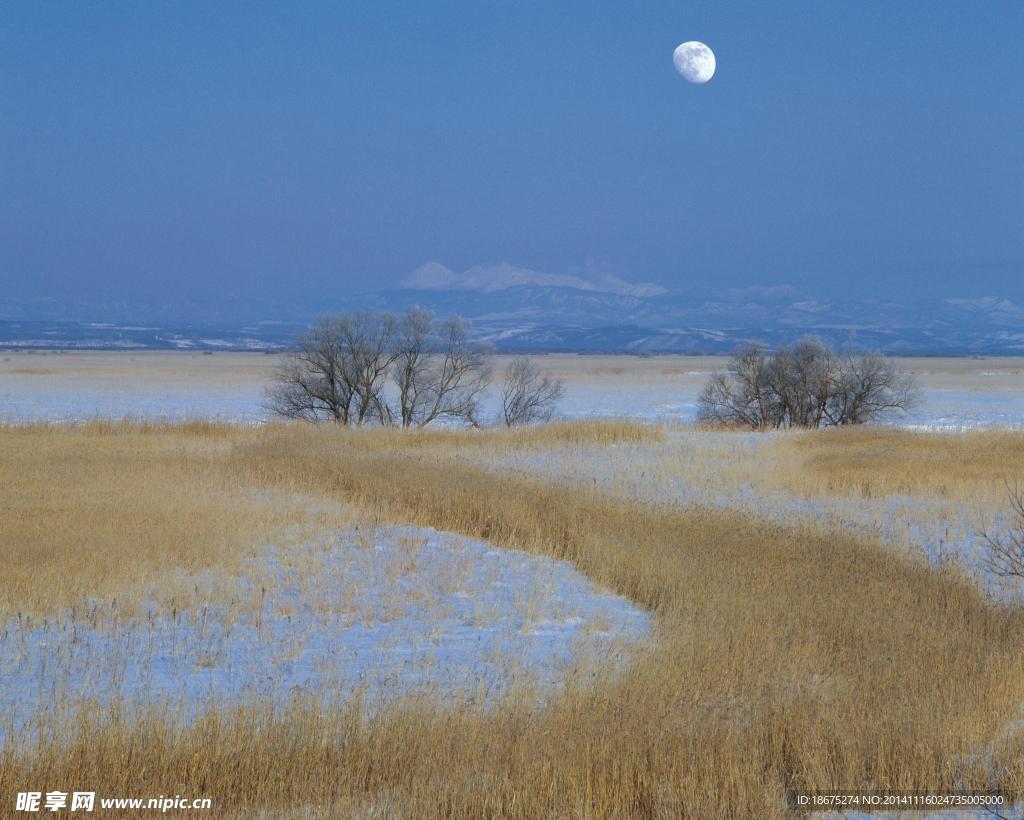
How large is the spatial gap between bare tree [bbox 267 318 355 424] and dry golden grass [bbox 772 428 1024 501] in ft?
57.9

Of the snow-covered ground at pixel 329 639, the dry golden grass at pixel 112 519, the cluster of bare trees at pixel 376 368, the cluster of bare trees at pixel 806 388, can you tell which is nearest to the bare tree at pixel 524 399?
the cluster of bare trees at pixel 376 368

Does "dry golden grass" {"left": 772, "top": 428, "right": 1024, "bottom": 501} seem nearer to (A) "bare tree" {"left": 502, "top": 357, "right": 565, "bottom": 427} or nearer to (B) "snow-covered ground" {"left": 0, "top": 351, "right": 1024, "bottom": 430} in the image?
(B) "snow-covered ground" {"left": 0, "top": 351, "right": 1024, "bottom": 430}

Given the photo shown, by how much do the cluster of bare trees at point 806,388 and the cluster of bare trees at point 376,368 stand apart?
410 inches

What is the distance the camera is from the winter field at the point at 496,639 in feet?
20.5

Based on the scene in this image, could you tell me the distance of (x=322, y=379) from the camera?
39.1 m

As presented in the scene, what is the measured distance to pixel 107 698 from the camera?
7.50m

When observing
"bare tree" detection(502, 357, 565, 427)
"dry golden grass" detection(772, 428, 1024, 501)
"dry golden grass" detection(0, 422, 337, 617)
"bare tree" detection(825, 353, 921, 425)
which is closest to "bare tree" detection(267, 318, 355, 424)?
"bare tree" detection(502, 357, 565, 427)

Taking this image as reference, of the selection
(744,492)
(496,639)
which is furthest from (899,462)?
(496,639)

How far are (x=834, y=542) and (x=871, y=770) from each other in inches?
304

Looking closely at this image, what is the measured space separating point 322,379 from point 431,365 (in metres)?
4.82

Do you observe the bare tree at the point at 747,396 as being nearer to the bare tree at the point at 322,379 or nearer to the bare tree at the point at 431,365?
the bare tree at the point at 431,365

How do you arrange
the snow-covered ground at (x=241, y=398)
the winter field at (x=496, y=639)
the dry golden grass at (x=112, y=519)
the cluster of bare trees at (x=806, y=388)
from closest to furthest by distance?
the winter field at (x=496, y=639) < the dry golden grass at (x=112, y=519) < the cluster of bare trees at (x=806, y=388) < the snow-covered ground at (x=241, y=398)

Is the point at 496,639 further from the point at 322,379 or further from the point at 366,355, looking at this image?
the point at 322,379

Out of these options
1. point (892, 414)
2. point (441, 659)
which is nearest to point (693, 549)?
point (441, 659)
